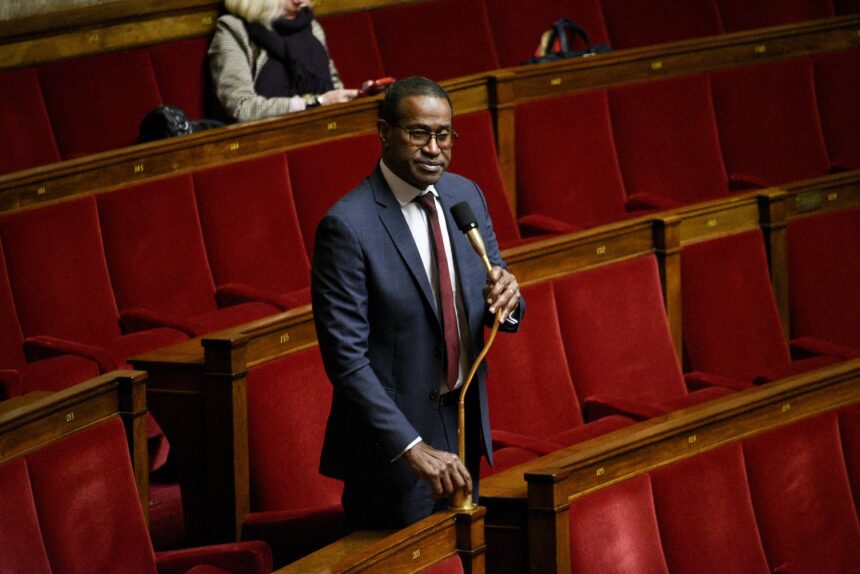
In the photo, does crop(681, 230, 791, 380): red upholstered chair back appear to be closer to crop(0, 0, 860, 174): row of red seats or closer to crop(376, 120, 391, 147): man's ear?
crop(0, 0, 860, 174): row of red seats

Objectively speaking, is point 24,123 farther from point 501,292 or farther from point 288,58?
point 501,292

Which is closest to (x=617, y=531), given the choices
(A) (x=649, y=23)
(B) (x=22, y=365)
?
(B) (x=22, y=365)

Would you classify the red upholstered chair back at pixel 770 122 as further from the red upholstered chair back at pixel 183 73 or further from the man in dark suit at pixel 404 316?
the man in dark suit at pixel 404 316

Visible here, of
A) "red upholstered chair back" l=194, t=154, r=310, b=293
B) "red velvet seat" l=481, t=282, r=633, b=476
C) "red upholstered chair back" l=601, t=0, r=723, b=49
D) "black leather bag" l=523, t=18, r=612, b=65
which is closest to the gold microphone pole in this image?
"red velvet seat" l=481, t=282, r=633, b=476

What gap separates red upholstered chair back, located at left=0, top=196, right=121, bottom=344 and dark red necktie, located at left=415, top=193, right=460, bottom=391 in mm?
298

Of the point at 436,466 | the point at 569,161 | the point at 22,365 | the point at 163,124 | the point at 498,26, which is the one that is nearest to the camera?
the point at 436,466

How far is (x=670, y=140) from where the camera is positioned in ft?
3.10

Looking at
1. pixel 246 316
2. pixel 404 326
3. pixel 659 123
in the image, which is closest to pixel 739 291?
pixel 659 123

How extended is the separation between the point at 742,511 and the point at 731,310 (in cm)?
26

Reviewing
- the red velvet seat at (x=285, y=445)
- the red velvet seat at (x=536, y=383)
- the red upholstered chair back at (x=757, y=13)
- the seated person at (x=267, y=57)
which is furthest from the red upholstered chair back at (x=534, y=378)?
the red upholstered chair back at (x=757, y=13)

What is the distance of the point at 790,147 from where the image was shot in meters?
0.99

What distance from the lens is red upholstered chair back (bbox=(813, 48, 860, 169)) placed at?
100cm

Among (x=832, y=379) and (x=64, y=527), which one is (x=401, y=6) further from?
(x=64, y=527)

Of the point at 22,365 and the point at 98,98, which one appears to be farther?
the point at 98,98
